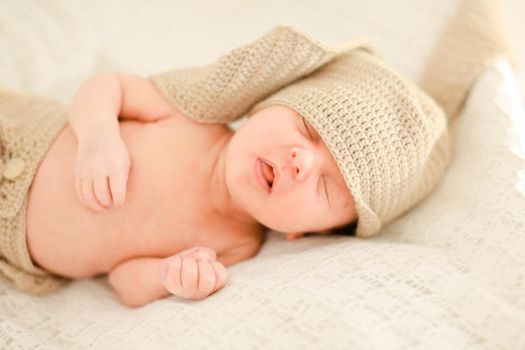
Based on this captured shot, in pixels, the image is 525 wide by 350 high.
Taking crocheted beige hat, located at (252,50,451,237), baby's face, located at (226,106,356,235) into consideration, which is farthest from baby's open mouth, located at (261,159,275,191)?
crocheted beige hat, located at (252,50,451,237)

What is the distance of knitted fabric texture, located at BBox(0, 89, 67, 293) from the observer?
1.14 metres

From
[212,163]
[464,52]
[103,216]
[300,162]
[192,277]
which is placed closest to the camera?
[192,277]

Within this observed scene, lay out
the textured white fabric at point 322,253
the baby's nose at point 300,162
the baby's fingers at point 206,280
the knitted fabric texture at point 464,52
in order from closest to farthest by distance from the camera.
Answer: the textured white fabric at point 322,253 → the baby's fingers at point 206,280 → the baby's nose at point 300,162 → the knitted fabric texture at point 464,52

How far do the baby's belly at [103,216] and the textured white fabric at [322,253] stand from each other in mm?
103

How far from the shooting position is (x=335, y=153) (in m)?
1.08

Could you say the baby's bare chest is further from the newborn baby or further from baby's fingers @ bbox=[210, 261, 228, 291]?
baby's fingers @ bbox=[210, 261, 228, 291]

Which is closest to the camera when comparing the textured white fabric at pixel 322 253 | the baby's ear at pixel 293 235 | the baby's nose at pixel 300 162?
the textured white fabric at pixel 322 253

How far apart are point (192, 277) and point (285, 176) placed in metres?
0.30

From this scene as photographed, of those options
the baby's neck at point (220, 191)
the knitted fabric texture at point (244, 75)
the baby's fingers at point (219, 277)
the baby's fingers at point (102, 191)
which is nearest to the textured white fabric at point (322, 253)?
the baby's fingers at point (219, 277)

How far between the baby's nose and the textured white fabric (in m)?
0.17

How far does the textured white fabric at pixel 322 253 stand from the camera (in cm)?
80

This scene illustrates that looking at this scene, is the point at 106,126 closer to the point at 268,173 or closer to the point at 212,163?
the point at 212,163

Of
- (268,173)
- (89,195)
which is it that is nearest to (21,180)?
(89,195)

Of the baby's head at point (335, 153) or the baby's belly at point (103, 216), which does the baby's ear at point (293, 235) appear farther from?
the baby's belly at point (103, 216)
